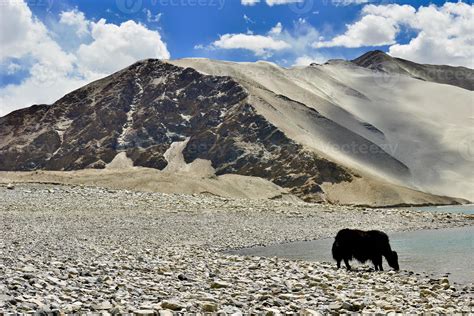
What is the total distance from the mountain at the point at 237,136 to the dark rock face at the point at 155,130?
0.33 metres

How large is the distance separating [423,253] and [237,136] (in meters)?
117

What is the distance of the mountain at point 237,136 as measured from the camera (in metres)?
124

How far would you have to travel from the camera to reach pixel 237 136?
142 m

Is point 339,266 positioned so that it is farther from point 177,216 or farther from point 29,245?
point 177,216

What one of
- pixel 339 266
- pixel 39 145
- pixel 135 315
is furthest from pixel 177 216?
pixel 39 145

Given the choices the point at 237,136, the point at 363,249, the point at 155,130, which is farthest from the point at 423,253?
the point at 155,130

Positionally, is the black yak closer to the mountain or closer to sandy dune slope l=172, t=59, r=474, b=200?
the mountain

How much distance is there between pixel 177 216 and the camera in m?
45.5

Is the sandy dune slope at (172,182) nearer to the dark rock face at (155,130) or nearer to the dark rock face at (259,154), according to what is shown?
the dark rock face at (259,154)

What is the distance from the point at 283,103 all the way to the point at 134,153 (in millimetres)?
43387

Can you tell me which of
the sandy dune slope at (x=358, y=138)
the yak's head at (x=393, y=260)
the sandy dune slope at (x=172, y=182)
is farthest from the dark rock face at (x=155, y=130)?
the yak's head at (x=393, y=260)

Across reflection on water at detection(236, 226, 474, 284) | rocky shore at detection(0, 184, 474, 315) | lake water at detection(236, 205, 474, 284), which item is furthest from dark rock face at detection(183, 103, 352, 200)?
rocky shore at detection(0, 184, 474, 315)

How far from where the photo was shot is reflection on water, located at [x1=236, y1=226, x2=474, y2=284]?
20172mm

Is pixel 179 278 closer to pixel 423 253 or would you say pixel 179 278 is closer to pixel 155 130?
pixel 423 253
